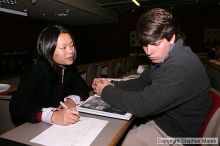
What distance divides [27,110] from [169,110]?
0.86 meters

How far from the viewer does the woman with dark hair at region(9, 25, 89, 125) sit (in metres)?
1.20

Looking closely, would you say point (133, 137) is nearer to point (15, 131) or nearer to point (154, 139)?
point (154, 139)

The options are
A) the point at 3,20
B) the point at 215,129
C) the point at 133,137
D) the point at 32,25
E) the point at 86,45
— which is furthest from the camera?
the point at 86,45

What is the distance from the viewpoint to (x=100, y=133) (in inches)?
41.6

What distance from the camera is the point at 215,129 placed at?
108cm

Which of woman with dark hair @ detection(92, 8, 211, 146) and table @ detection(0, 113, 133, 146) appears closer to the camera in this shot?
table @ detection(0, 113, 133, 146)

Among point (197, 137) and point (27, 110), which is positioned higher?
point (27, 110)

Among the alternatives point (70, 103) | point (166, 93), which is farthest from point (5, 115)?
point (166, 93)

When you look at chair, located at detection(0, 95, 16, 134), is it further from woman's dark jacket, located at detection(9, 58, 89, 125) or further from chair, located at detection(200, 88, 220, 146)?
chair, located at detection(200, 88, 220, 146)

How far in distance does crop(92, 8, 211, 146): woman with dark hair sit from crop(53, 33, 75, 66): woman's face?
17.5 inches

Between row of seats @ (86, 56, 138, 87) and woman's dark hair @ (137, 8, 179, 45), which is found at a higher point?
woman's dark hair @ (137, 8, 179, 45)

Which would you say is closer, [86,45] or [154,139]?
[154,139]

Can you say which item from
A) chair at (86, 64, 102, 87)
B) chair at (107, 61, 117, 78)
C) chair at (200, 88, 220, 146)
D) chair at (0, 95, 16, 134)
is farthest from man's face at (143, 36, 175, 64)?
chair at (107, 61, 117, 78)

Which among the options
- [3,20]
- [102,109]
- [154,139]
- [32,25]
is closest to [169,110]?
[154,139]
